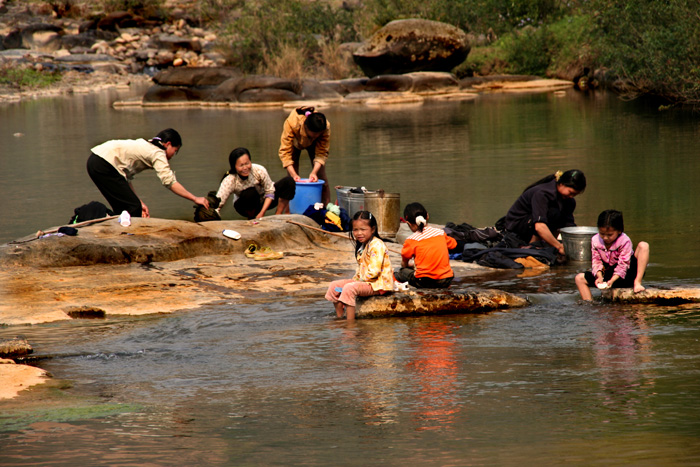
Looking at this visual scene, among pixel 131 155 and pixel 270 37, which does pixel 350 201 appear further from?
pixel 270 37

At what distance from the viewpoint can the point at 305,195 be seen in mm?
10875

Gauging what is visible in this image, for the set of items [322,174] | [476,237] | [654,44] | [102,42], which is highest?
[102,42]

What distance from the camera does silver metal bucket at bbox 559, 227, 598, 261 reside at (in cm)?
878

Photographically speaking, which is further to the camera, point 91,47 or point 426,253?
point 91,47

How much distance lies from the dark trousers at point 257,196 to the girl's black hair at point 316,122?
0.69m

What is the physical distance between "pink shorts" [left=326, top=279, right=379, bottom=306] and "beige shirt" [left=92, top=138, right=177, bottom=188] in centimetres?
301

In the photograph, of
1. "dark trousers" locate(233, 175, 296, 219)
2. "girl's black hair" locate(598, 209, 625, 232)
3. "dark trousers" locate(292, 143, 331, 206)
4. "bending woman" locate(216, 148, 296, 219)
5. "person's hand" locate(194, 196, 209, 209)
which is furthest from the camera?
"dark trousers" locate(292, 143, 331, 206)

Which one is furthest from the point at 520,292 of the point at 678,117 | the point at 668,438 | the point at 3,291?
the point at 678,117

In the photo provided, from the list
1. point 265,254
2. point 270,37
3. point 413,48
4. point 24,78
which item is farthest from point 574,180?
point 24,78

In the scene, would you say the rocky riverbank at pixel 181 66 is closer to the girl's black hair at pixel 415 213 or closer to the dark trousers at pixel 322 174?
the dark trousers at pixel 322 174

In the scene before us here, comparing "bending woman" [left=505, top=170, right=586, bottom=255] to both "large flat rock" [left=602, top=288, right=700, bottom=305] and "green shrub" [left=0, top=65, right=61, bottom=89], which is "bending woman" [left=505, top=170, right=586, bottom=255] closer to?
"large flat rock" [left=602, top=288, right=700, bottom=305]

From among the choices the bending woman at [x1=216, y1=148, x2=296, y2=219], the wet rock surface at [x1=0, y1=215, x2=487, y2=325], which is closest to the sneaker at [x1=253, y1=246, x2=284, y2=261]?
the wet rock surface at [x1=0, y1=215, x2=487, y2=325]

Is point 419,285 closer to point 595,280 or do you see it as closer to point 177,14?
point 595,280

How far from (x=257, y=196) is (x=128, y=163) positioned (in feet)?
5.56
